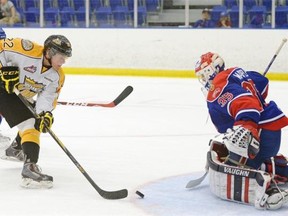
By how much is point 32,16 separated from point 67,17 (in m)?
0.50

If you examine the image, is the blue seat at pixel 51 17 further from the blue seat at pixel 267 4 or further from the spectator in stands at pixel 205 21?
the blue seat at pixel 267 4

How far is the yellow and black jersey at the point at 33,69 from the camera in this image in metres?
3.03

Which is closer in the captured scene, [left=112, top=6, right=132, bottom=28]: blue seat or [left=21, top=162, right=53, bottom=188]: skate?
[left=21, top=162, right=53, bottom=188]: skate

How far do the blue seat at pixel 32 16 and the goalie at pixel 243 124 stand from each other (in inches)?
268

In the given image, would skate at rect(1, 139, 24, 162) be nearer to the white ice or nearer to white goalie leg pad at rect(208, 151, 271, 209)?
the white ice

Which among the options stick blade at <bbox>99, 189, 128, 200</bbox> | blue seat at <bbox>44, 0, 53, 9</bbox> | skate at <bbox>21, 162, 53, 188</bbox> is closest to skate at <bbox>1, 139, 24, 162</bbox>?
skate at <bbox>21, 162, 53, 188</bbox>

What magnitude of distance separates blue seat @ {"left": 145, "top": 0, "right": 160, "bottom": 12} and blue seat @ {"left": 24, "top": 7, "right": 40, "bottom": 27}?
5.16 ft

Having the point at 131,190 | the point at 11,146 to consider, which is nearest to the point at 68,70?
the point at 11,146

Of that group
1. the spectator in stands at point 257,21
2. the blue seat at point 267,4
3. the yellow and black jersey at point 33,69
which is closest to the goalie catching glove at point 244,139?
the yellow and black jersey at point 33,69

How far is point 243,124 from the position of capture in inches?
94.8

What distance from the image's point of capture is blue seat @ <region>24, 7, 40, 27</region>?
924 centimetres

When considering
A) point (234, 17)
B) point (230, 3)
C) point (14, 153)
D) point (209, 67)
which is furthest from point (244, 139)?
point (230, 3)

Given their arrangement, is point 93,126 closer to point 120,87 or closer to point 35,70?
point 35,70

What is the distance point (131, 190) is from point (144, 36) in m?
5.82
